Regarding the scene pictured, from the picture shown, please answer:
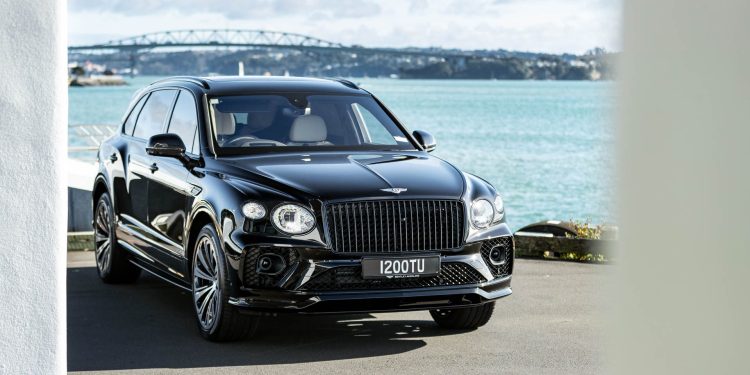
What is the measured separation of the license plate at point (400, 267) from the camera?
7.21 meters

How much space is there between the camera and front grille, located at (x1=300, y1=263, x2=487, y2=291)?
7.18 meters

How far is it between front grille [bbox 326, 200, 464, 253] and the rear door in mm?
1379

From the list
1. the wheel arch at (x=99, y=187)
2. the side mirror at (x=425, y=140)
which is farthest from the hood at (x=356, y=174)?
the wheel arch at (x=99, y=187)

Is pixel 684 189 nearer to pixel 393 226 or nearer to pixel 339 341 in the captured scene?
pixel 393 226

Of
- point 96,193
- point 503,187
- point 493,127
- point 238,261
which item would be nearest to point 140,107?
point 96,193

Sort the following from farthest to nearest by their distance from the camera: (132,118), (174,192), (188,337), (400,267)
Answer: (132,118)
(174,192)
(188,337)
(400,267)

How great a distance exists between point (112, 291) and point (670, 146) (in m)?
8.52

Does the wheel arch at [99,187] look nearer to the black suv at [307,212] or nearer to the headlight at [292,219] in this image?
the black suv at [307,212]

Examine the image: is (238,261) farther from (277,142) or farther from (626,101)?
(626,101)

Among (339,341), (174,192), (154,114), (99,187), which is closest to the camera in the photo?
(339,341)

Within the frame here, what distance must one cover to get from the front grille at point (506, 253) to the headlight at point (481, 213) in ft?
0.39

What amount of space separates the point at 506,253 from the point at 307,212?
1375 millimetres

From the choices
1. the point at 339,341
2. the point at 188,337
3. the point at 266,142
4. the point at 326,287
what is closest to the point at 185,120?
the point at 266,142

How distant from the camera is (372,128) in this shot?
8820 mm
